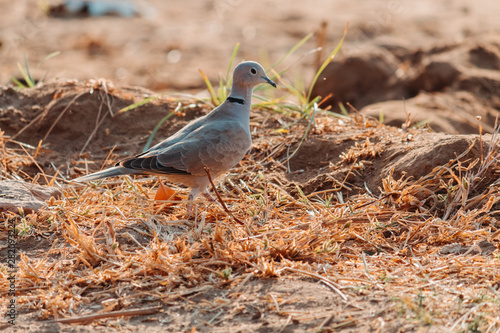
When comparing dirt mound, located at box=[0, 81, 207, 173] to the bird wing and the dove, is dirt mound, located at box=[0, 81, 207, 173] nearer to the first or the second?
the dove

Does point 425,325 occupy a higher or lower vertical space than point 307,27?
higher

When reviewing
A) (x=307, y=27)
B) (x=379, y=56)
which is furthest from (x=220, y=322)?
(x=307, y=27)

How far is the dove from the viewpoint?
381cm

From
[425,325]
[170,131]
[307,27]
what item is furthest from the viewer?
[307,27]

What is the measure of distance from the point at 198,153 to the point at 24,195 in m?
1.17

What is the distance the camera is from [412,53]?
9.01m

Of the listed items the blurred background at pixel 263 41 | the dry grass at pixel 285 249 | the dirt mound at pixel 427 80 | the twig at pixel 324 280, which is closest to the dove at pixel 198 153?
the dry grass at pixel 285 249

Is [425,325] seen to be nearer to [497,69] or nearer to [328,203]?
[328,203]

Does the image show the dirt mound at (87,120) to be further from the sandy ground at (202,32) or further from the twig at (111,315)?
the sandy ground at (202,32)

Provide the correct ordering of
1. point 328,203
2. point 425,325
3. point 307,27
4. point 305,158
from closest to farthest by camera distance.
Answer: point 425,325, point 328,203, point 305,158, point 307,27

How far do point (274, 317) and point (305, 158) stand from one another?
227 centimetres

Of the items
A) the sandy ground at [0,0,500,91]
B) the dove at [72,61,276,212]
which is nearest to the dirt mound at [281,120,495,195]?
the dove at [72,61,276,212]

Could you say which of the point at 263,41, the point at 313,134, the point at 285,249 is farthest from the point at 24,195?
the point at 263,41

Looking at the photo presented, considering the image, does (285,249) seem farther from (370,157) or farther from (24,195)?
(24,195)
